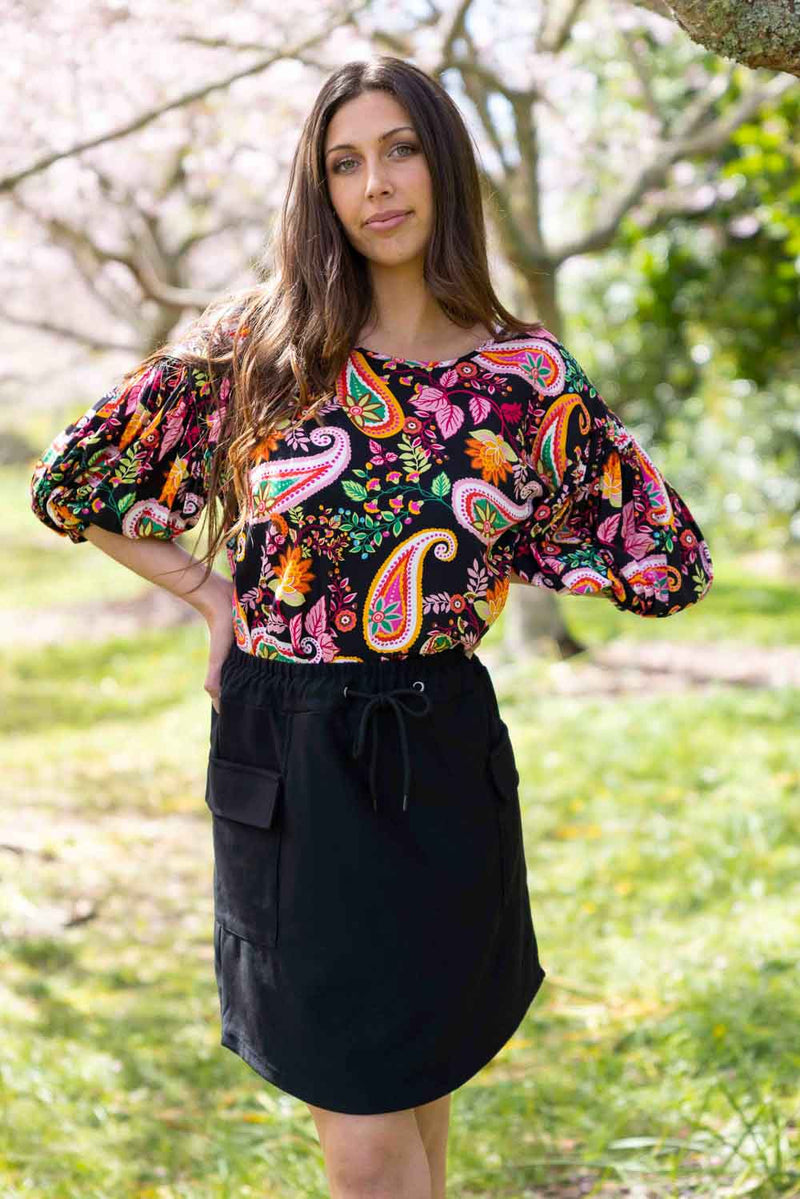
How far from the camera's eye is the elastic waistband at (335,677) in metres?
1.80

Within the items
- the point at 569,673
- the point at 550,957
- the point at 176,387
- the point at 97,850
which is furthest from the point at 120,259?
the point at 176,387

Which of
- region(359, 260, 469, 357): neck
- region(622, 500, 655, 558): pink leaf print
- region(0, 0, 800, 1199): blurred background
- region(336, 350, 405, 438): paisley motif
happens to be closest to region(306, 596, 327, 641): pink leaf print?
region(336, 350, 405, 438): paisley motif

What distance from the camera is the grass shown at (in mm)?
2631

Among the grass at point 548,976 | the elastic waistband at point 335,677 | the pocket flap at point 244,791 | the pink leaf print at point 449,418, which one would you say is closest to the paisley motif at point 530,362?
the pink leaf print at point 449,418

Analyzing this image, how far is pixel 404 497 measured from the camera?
1.83 metres

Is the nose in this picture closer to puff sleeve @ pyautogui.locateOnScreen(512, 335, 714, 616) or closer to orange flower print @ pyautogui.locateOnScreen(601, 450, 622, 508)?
puff sleeve @ pyautogui.locateOnScreen(512, 335, 714, 616)

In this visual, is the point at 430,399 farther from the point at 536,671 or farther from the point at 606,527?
the point at 536,671

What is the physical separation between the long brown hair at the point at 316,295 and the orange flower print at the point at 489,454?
20 cm

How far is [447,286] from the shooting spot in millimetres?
1981

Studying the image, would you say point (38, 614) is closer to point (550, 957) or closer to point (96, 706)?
point (96, 706)

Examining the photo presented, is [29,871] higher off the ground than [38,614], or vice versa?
[38,614]

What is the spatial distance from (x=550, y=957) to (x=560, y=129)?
5791mm

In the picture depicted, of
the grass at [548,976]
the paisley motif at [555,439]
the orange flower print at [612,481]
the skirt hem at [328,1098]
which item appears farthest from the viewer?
the grass at [548,976]

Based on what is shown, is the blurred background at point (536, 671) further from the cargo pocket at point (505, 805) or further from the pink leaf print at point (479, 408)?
the cargo pocket at point (505, 805)
